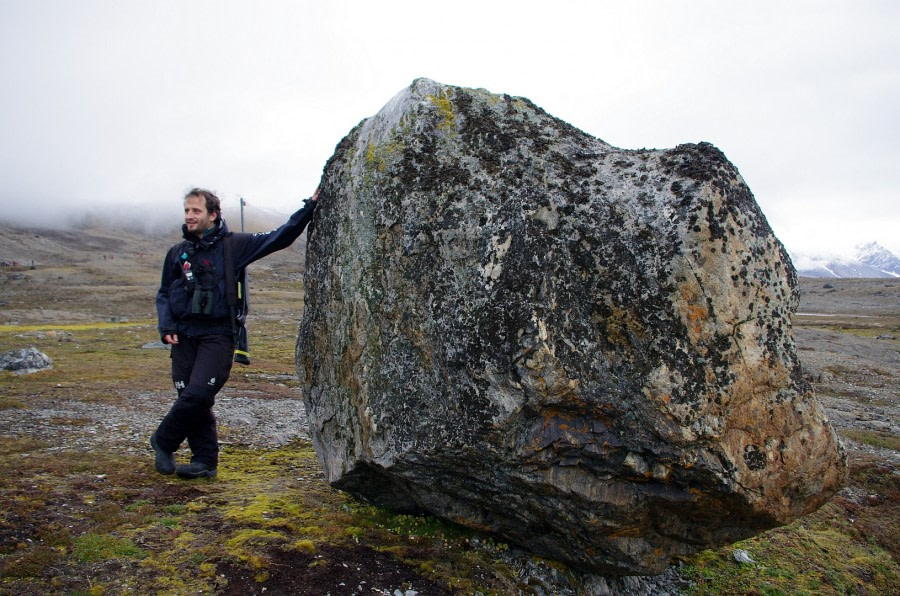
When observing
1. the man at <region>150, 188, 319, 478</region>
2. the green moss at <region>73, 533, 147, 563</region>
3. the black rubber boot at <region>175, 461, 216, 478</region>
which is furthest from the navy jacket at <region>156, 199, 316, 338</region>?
the green moss at <region>73, 533, 147, 563</region>

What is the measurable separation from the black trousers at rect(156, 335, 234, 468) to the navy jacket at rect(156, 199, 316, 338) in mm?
243

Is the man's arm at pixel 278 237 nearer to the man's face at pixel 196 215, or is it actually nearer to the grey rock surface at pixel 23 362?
the man's face at pixel 196 215

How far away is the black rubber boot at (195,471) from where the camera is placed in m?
9.95

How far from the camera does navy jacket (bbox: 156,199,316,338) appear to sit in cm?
930

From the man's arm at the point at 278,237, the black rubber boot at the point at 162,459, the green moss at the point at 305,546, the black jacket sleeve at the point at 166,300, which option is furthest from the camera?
the black rubber boot at the point at 162,459

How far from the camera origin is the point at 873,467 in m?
15.7

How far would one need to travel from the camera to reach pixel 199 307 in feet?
30.1

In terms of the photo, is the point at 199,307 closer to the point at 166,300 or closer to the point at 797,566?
the point at 166,300

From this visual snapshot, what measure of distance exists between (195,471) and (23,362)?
16.5 m

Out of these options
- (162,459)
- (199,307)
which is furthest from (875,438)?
(162,459)

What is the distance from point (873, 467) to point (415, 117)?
16.0m

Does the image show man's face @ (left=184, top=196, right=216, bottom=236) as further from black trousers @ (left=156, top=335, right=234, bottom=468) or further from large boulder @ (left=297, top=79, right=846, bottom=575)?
large boulder @ (left=297, top=79, right=846, bottom=575)

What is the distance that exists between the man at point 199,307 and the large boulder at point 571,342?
213 centimetres

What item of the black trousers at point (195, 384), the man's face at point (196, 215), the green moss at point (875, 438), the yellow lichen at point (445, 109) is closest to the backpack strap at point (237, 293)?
the black trousers at point (195, 384)
